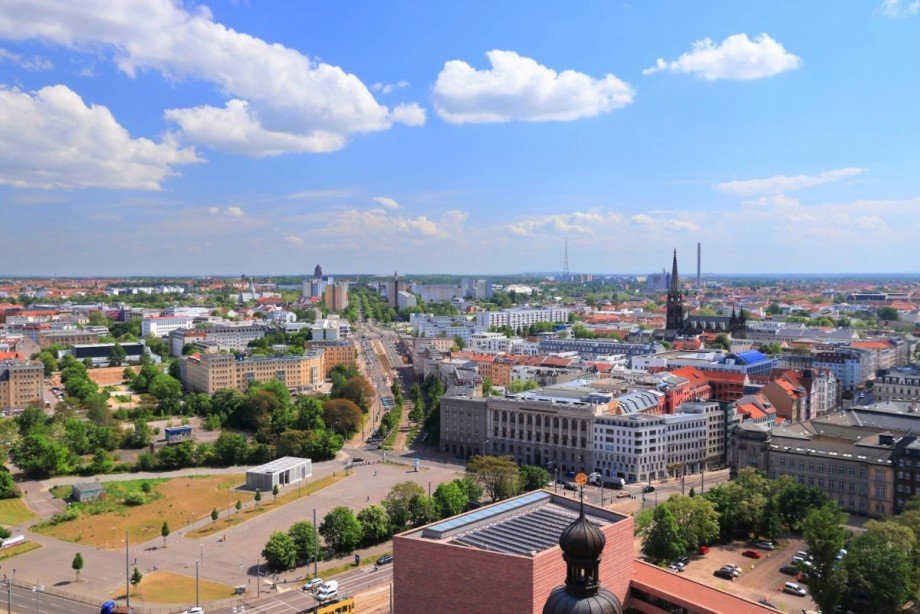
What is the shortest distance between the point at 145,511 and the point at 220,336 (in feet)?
329

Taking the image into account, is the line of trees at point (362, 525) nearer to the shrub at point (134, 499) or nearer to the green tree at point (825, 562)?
the shrub at point (134, 499)

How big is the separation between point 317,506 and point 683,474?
114 ft

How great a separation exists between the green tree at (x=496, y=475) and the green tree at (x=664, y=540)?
14.4m

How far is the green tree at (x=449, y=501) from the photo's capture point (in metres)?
57.5

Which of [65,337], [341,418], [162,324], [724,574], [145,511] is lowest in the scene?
[145,511]

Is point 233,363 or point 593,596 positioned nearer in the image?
point 593,596

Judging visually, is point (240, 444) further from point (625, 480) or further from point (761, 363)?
point (761, 363)

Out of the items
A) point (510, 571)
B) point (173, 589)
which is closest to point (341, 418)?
point (173, 589)

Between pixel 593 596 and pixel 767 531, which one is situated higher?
pixel 593 596

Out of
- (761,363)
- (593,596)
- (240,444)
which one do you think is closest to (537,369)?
(761,363)

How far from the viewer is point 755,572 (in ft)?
160

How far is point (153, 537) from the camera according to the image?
57562mm

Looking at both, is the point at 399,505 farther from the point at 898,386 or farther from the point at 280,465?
the point at 898,386

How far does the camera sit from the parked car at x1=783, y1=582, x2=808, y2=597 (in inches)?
1781
